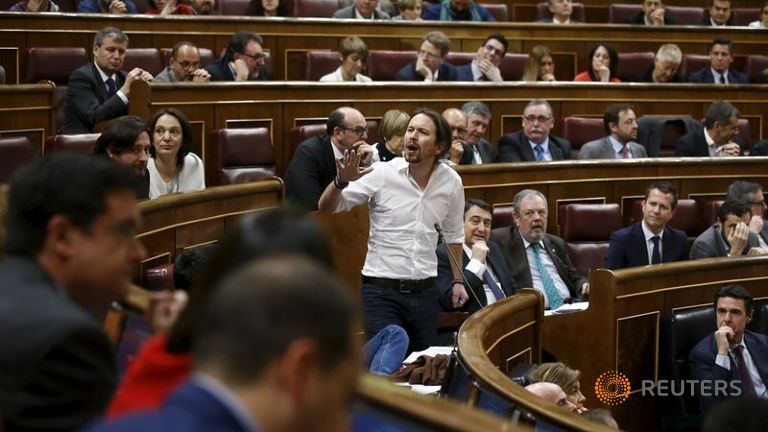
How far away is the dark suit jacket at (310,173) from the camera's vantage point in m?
2.91

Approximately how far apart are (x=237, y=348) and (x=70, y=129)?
2635 millimetres

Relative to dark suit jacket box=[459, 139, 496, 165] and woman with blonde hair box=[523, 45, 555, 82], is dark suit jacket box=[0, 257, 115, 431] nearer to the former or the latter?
dark suit jacket box=[459, 139, 496, 165]

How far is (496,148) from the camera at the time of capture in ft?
12.3

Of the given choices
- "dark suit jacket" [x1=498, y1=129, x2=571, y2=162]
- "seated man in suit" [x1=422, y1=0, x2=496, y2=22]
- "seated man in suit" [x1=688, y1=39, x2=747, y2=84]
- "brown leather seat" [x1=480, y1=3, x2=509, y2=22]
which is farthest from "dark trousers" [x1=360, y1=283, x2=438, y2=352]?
"brown leather seat" [x1=480, y1=3, x2=509, y2=22]

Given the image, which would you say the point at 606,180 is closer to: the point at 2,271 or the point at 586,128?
the point at 586,128

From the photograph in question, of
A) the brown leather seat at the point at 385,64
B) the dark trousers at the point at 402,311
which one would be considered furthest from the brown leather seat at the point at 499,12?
the dark trousers at the point at 402,311

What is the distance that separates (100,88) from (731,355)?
170 cm

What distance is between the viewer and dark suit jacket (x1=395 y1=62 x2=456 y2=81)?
12.7 ft

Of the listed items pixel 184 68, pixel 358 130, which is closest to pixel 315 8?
pixel 184 68

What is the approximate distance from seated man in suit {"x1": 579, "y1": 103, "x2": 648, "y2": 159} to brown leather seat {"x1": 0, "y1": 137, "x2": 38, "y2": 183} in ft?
5.62

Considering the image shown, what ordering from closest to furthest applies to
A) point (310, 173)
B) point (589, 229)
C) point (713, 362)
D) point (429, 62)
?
point (713, 362) < point (310, 173) < point (589, 229) < point (429, 62)

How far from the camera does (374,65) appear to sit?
398 centimetres

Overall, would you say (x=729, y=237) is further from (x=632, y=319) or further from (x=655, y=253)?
(x=632, y=319)

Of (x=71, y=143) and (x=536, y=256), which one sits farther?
(x=536, y=256)
